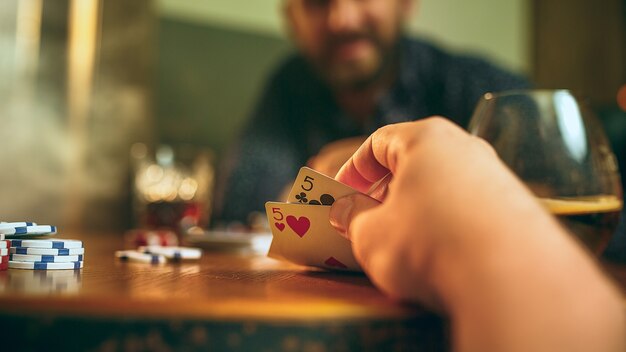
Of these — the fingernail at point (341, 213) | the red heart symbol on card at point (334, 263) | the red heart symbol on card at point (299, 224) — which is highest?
the fingernail at point (341, 213)

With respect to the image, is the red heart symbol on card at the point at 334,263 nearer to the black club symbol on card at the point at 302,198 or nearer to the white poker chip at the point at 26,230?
the black club symbol on card at the point at 302,198

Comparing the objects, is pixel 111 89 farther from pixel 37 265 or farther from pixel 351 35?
pixel 37 265

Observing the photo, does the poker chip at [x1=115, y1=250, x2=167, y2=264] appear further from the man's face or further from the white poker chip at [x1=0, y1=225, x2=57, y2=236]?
the man's face

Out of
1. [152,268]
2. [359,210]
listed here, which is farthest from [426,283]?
[152,268]

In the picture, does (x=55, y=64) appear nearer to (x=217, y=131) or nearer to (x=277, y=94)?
(x=217, y=131)

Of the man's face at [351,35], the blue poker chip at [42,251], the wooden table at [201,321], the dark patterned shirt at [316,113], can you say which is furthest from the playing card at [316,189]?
the man's face at [351,35]

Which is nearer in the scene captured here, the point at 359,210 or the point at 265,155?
the point at 359,210

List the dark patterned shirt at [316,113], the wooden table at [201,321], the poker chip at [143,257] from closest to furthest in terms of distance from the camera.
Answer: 1. the wooden table at [201,321]
2. the poker chip at [143,257]
3. the dark patterned shirt at [316,113]
